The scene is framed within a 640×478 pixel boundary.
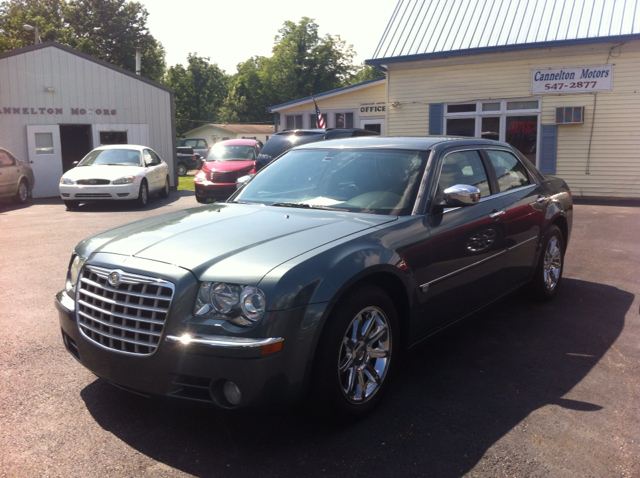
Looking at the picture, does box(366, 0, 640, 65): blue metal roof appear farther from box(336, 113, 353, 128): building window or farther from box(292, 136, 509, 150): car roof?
box(292, 136, 509, 150): car roof

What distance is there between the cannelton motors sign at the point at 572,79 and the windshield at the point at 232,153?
318 inches

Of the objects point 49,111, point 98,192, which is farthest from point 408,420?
point 49,111

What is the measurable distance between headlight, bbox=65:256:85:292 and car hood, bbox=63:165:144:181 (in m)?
11.2

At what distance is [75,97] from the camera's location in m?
20.1

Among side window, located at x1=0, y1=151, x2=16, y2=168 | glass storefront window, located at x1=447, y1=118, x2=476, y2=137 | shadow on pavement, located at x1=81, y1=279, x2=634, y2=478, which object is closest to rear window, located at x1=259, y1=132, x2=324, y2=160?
glass storefront window, located at x1=447, y1=118, x2=476, y2=137

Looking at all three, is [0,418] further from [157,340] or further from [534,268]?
[534,268]

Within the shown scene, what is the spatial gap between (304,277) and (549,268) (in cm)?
373

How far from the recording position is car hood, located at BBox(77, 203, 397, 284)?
3129 millimetres

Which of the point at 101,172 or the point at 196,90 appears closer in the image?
the point at 101,172

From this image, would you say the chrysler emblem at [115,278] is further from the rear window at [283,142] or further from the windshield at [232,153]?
the windshield at [232,153]

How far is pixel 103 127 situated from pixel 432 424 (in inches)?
781

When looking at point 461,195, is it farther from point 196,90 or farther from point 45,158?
point 196,90

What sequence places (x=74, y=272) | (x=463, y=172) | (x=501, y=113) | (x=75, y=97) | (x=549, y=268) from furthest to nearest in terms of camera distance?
(x=75, y=97) < (x=501, y=113) < (x=549, y=268) < (x=463, y=172) < (x=74, y=272)

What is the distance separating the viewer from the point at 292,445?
10.5 feet
